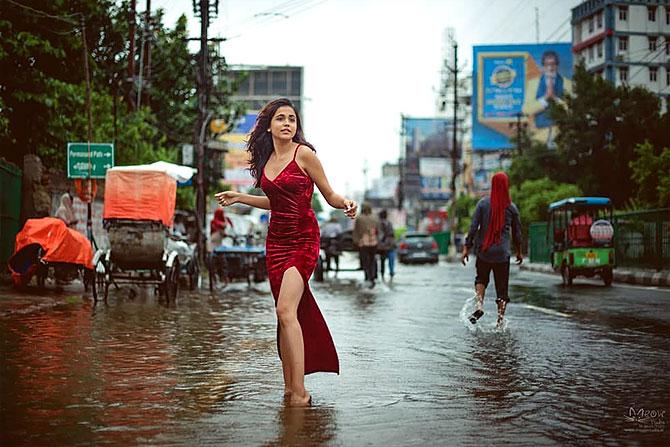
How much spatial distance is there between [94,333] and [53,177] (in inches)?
519

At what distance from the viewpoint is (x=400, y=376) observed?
717 centimetres

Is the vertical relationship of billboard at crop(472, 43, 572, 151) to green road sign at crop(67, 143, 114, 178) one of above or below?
above

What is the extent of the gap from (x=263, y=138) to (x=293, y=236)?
28.9 inches

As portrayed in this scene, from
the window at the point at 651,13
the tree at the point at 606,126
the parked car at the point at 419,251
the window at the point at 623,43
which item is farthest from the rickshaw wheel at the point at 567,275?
the window at the point at 623,43

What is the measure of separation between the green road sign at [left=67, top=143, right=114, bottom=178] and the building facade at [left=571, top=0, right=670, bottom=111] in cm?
6238

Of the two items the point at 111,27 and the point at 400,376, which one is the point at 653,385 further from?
the point at 111,27

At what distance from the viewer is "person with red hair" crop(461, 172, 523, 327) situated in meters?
11.1

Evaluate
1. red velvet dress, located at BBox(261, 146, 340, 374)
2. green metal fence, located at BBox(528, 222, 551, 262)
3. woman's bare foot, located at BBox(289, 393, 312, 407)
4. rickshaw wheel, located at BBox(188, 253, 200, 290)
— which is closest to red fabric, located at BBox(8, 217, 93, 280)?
rickshaw wheel, located at BBox(188, 253, 200, 290)

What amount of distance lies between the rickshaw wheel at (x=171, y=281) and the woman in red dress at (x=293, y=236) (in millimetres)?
9442

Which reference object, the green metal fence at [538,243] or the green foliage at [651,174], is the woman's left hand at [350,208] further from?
the green metal fence at [538,243]

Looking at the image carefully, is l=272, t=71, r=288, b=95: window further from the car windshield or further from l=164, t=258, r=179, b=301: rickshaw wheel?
l=164, t=258, r=179, b=301: rickshaw wheel

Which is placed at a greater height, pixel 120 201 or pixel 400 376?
pixel 120 201

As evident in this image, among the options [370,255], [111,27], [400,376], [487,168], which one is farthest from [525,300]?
[487,168]

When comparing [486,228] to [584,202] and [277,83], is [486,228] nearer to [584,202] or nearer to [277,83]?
[584,202]
